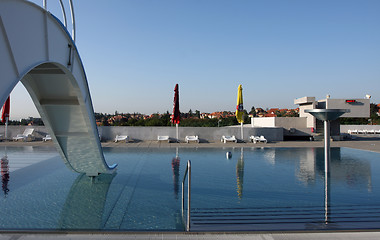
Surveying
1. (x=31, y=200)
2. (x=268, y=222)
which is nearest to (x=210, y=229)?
(x=268, y=222)

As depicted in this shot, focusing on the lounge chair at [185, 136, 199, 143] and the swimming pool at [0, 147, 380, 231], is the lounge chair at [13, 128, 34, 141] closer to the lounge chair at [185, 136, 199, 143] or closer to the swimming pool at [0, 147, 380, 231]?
the swimming pool at [0, 147, 380, 231]

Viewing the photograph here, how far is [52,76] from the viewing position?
5.59 meters

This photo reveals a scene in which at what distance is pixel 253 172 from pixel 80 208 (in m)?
5.96

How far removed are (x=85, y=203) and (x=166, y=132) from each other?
1328 cm

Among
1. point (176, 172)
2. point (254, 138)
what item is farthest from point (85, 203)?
point (254, 138)

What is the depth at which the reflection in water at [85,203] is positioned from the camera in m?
4.83

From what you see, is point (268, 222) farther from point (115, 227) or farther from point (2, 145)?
point (2, 145)

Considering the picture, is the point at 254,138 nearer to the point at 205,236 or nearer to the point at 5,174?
the point at 5,174

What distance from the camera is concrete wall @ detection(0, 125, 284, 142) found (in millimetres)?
18812

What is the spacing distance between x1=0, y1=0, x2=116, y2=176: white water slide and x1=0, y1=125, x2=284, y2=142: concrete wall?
9959 millimetres

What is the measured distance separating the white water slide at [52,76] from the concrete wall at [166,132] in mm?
9959

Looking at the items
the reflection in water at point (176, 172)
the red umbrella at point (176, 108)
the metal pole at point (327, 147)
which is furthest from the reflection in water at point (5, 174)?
the metal pole at point (327, 147)

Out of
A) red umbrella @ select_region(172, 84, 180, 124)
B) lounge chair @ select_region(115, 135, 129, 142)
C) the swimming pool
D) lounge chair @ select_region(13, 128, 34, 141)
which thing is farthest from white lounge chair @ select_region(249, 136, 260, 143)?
lounge chair @ select_region(13, 128, 34, 141)

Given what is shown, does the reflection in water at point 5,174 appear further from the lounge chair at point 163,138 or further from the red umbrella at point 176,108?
the red umbrella at point 176,108
